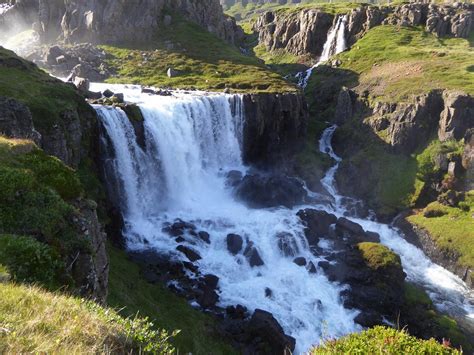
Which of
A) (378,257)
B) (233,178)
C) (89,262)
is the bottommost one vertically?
(378,257)

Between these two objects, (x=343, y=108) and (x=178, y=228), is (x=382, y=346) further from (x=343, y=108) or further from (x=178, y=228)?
(x=343, y=108)

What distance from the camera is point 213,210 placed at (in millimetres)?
51125

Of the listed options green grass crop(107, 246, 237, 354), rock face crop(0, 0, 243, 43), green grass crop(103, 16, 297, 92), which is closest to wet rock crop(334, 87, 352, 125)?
green grass crop(103, 16, 297, 92)

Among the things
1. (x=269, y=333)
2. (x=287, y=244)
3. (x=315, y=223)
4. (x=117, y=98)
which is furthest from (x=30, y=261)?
(x=117, y=98)

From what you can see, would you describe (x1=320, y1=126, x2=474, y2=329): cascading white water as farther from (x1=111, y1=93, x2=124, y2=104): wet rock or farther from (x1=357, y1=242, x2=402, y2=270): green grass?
(x1=111, y1=93, x2=124, y2=104): wet rock

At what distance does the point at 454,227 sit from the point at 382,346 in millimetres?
47885

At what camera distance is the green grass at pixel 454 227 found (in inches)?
1847

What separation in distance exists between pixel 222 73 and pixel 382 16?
64663 mm

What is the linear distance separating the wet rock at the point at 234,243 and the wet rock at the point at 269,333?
1155 cm

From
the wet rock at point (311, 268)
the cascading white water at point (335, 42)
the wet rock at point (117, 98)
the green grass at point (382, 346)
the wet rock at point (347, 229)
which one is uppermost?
the cascading white water at point (335, 42)

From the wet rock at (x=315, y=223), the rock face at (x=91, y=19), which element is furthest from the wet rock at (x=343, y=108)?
the rock face at (x=91, y=19)

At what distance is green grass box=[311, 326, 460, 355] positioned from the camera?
9031mm

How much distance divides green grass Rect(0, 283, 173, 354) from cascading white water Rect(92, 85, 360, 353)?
25.9 metres

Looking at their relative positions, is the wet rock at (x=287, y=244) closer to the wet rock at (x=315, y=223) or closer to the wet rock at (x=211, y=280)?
the wet rock at (x=315, y=223)
